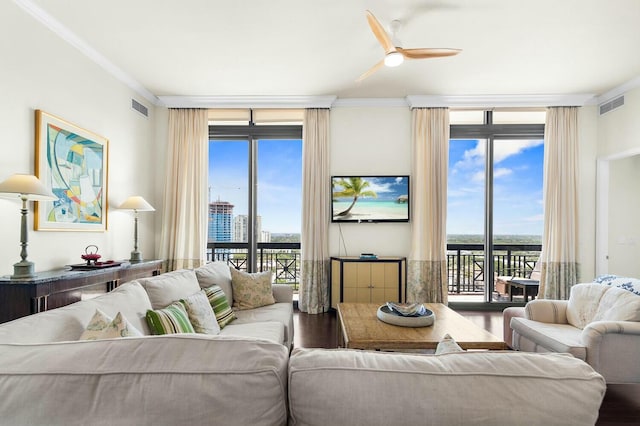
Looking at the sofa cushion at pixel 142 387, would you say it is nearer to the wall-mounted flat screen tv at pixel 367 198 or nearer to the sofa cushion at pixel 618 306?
the sofa cushion at pixel 618 306

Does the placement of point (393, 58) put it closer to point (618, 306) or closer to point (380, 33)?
point (380, 33)

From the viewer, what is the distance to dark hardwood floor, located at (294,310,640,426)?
0.89 metres

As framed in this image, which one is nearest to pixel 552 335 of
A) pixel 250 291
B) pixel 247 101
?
pixel 250 291

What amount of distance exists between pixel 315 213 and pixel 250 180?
1101 millimetres

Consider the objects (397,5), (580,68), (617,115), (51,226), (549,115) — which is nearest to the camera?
(397,5)

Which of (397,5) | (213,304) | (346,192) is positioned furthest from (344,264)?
(397,5)

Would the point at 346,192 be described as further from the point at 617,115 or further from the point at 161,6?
the point at 617,115

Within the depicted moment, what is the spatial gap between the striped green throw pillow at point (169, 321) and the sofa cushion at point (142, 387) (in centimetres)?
104

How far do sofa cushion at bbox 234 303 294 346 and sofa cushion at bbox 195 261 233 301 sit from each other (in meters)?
0.24

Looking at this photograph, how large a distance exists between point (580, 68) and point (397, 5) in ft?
8.07

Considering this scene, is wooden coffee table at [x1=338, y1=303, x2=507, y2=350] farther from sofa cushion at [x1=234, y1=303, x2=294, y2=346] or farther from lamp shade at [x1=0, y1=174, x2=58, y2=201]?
lamp shade at [x1=0, y1=174, x2=58, y2=201]

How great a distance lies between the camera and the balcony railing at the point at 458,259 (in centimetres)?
487

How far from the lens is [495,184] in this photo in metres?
4.75

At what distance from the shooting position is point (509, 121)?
469 cm
